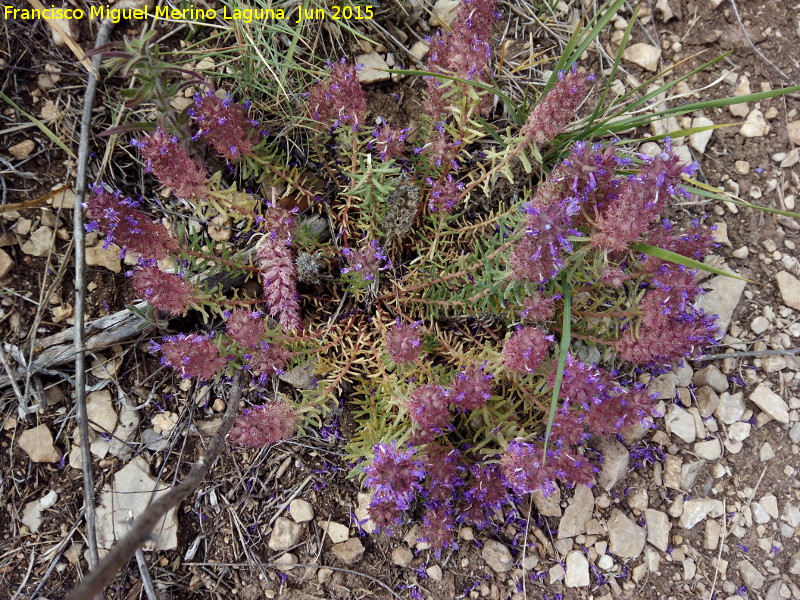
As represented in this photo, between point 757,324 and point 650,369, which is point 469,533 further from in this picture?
point 757,324

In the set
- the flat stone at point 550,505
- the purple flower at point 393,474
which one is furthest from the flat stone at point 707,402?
the purple flower at point 393,474

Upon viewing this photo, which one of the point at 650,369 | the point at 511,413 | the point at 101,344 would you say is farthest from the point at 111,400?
the point at 650,369

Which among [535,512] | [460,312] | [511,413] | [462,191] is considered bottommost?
[535,512]

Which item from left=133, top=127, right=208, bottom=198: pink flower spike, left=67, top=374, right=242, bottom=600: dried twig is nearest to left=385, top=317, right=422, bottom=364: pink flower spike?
left=67, top=374, right=242, bottom=600: dried twig

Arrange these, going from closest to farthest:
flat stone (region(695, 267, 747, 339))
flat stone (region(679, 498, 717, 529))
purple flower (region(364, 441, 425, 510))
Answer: purple flower (region(364, 441, 425, 510)) → flat stone (region(679, 498, 717, 529)) → flat stone (region(695, 267, 747, 339))

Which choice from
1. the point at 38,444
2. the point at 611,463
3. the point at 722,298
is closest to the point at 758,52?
the point at 722,298

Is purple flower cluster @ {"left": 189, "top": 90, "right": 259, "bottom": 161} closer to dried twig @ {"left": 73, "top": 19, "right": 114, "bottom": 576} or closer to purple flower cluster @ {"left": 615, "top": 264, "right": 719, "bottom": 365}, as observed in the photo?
dried twig @ {"left": 73, "top": 19, "right": 114, "bottom": 576}
